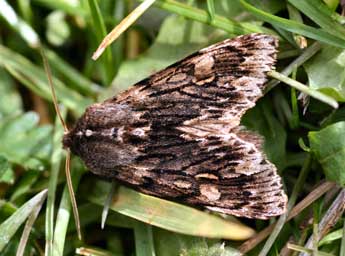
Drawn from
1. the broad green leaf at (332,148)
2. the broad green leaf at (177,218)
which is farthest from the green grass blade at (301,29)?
the broad green leaf at (177,218)

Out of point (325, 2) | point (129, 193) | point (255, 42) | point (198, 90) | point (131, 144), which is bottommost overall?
point (129, 193)

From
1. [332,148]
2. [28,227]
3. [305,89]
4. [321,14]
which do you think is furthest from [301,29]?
[28,227]

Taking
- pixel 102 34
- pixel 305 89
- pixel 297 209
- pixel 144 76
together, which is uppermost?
pixel 102 34

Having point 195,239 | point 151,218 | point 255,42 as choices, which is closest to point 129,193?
point 151,218

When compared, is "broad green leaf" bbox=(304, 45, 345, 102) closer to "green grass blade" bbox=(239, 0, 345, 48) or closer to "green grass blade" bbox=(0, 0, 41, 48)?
"green grass blade" bbox=(239, 0, 345, 48)

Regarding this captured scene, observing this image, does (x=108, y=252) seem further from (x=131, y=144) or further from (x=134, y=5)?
(x=134, y=5)

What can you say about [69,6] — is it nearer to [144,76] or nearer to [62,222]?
[144,76]
